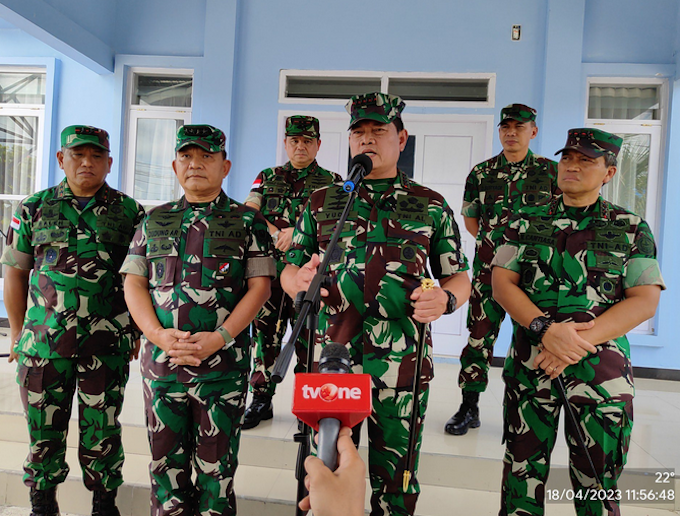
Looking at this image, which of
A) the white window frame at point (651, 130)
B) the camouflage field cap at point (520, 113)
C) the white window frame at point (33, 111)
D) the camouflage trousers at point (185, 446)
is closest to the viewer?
the camouflage trousers at point (185, 446)

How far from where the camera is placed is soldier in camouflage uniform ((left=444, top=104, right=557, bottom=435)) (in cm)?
315

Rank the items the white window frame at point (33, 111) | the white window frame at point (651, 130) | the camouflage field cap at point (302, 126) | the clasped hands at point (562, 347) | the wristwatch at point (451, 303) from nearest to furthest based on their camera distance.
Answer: the wristwatch at point (451, 303) < the clasped hands at point (562, 347) < the camouflage field cap at point (302, 126) < the white window frame at point (651, 130) < the white window frame at point (33, 111)

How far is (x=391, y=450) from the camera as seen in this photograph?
5.96 feet

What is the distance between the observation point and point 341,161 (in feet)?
18.4

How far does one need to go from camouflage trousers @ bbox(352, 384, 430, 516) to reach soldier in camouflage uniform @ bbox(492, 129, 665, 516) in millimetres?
486

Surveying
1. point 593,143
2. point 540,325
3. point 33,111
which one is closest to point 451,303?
point 540,325

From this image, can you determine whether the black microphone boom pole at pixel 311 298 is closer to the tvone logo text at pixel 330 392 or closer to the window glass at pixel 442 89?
the tvone logo text at pixel 330 392

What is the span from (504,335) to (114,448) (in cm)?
393

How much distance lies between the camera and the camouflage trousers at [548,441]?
1865mm

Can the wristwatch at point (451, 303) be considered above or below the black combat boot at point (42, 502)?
above

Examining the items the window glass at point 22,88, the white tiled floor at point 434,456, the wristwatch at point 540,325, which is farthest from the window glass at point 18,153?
the wristwatch at point 540,325

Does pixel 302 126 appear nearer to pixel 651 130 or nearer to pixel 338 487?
pixel 338 487

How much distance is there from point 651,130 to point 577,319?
4.36 meters

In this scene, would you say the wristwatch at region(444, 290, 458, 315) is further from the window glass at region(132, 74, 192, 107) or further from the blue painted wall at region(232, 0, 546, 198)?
the window glass at region(132, 74, 192, 107)
